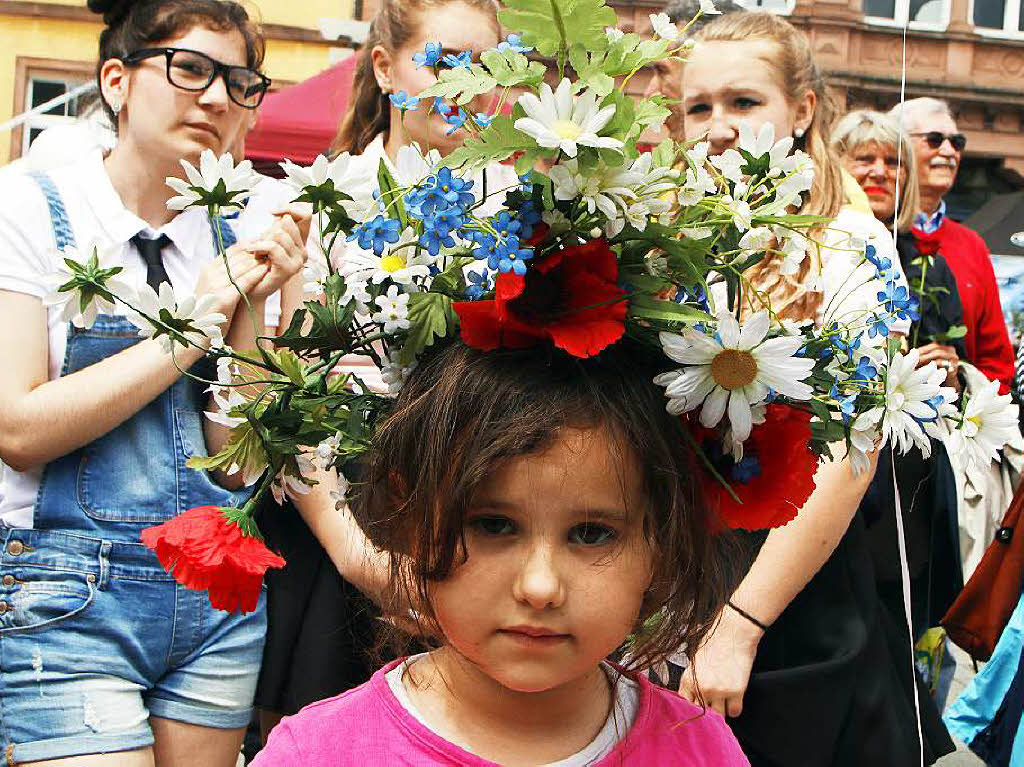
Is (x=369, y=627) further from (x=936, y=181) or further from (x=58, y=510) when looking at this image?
(x=936, y=181)

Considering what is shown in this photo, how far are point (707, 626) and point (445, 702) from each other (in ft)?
1.27

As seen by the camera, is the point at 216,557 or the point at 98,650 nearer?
the point at 216,557

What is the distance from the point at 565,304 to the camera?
1.77 m

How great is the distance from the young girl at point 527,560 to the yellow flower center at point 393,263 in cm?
14

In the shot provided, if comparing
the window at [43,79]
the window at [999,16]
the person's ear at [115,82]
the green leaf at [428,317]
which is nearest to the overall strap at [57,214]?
the person's ear at [115,82]

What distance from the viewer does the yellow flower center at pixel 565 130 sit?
64.9 inches

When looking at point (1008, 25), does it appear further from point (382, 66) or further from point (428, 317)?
point (428, 317)

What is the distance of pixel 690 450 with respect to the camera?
6.45 ft

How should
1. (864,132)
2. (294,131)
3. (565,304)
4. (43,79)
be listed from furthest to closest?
(43,79) < (294,131) < (864,132) < (565,304)

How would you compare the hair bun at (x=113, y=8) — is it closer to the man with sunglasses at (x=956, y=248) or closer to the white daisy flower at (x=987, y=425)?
the white daisy flower at (x=987, y=425)

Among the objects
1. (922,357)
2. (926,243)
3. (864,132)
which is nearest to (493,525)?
(922,357)

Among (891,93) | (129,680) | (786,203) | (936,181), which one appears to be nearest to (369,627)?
(129,680)

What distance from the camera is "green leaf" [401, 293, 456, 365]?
1829 mm

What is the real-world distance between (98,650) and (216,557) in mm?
893
